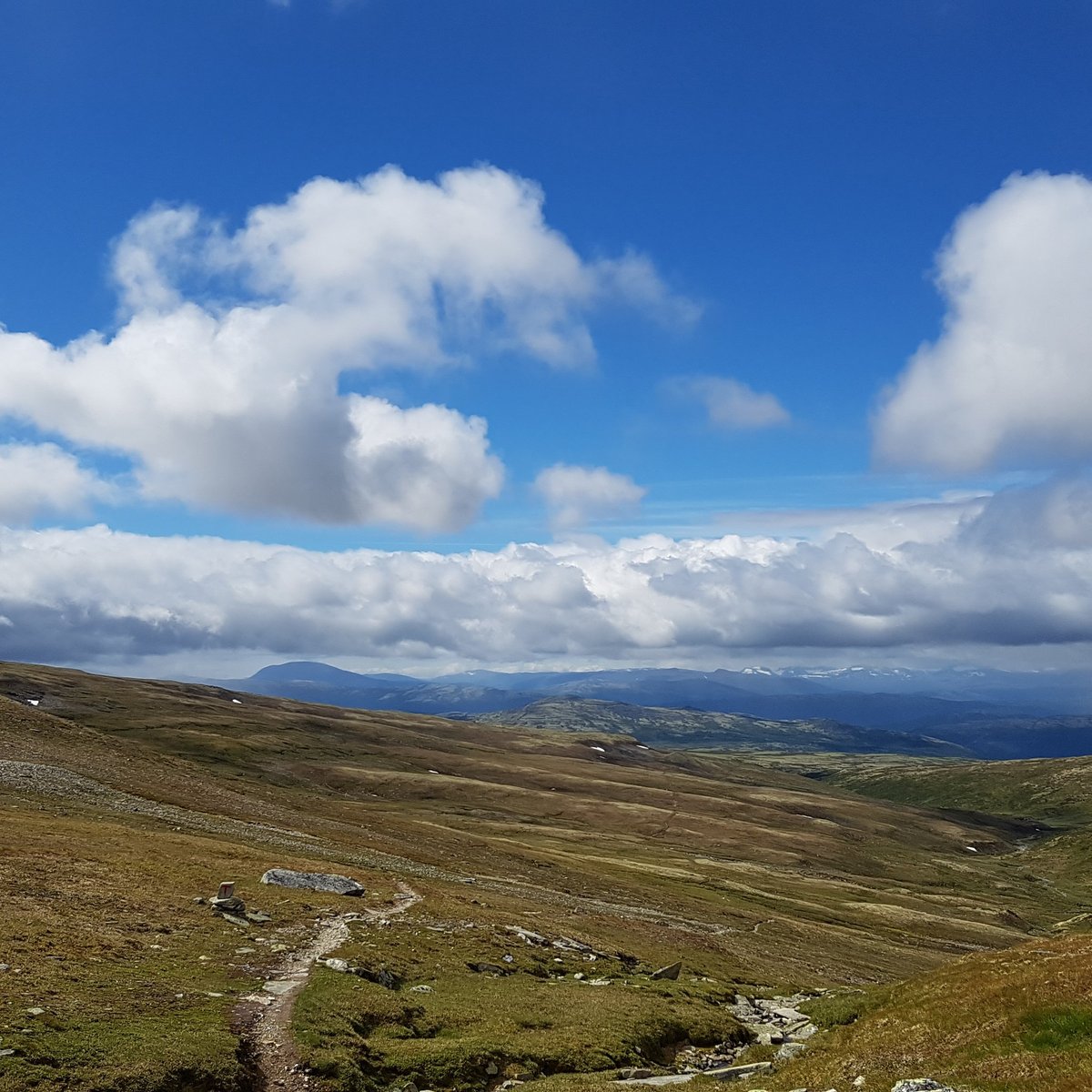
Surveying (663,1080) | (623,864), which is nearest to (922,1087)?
(663,1080)

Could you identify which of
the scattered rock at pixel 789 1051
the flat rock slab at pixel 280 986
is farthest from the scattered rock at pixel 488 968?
the scattered rock at pixel 789 1051

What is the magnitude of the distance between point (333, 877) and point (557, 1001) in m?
25.1

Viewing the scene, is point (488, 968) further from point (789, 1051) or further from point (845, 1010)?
point (845, 1010)

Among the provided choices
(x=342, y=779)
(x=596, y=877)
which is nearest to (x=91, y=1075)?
(x=596, y=877)

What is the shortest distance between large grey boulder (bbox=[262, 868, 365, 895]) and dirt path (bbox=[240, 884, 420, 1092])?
27.6ft

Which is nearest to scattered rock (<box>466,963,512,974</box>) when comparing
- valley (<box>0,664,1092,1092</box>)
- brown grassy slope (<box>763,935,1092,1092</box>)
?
valley (<box>0,664,1092,1092</box>)

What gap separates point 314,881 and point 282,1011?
27.0 meters

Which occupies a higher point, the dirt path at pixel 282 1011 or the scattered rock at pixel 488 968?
the dirt path at pixel 282 1011

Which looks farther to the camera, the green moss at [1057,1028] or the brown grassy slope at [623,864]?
the brown grassy slope at [623,864]

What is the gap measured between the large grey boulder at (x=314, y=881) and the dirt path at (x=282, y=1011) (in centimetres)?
842

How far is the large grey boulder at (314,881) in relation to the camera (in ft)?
179

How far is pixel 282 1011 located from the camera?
30.5 metres

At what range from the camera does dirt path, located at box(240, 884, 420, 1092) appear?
25.4m

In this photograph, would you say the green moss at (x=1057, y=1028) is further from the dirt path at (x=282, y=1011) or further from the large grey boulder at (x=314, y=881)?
the large grey boulder at (x=314, y=881)
